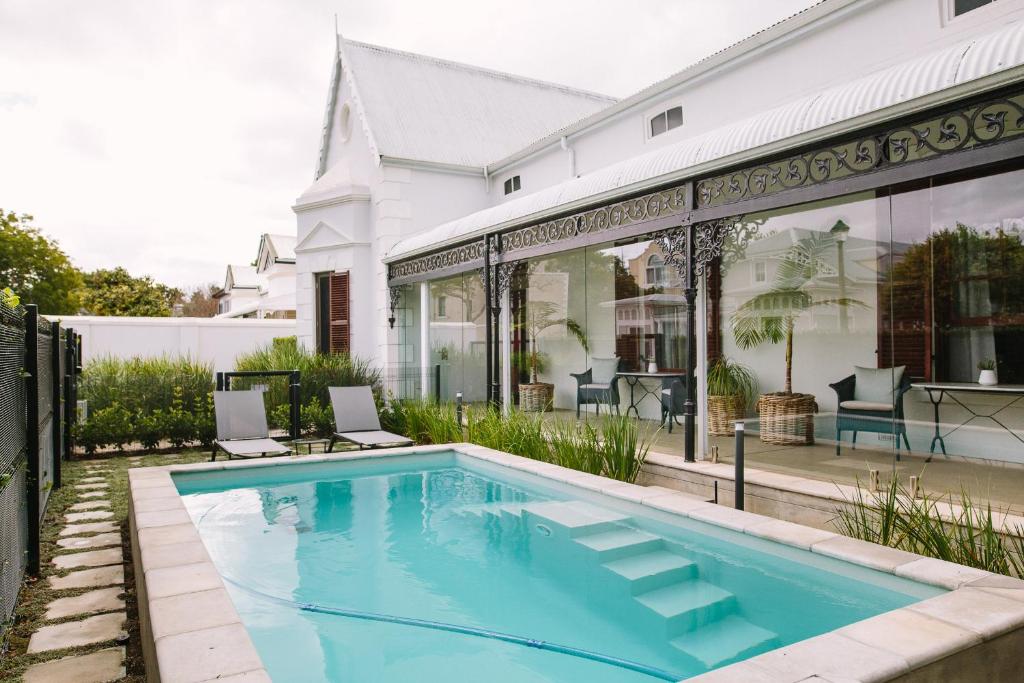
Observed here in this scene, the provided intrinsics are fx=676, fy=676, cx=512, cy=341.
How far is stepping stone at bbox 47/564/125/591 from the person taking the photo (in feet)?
14.6

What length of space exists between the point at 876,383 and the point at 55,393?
825cm

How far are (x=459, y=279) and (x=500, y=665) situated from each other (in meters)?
9.26

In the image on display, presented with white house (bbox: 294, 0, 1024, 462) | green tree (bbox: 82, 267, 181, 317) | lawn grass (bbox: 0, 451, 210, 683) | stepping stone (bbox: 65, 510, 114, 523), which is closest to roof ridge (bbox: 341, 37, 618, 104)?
white house (bbox: 294, 0, 1024, 462)

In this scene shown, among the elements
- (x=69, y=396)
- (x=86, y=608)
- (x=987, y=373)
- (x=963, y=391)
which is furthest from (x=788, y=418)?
(x=69, y=396)

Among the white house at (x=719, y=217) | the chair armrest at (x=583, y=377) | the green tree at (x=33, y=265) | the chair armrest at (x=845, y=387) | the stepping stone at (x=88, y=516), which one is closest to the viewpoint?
the white house at (x=719, y=217)

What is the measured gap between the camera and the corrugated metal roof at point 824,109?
449cm

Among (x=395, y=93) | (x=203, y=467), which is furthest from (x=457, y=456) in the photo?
(x=395, y=93)

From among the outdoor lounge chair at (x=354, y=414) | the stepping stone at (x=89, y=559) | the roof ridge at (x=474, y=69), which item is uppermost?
the roof ridge at (x=474, y=69)

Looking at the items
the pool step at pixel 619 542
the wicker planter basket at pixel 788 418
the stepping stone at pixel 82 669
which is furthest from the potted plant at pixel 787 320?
the stepping stone at pixel 82 669

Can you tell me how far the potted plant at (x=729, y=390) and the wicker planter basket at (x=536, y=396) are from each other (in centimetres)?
281

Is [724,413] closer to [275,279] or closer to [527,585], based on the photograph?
[527,585]

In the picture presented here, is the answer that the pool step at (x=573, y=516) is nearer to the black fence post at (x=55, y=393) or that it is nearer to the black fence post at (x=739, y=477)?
the black fence post at (x=739, y=477)

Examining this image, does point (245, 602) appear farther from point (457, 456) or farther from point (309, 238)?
point (309, 238)

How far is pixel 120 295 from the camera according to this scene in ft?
156
